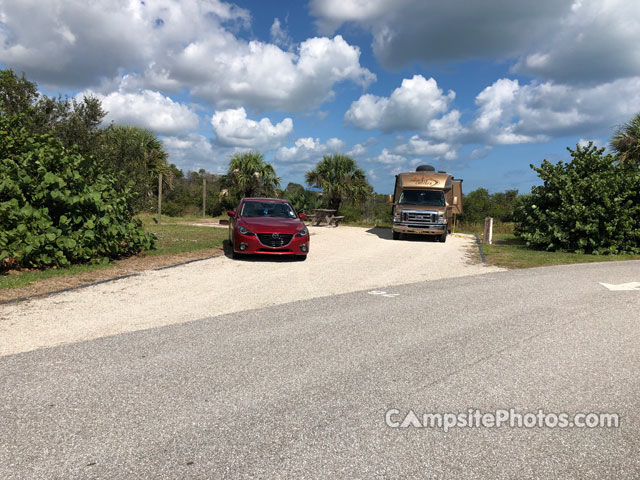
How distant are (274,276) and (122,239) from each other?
151 inches

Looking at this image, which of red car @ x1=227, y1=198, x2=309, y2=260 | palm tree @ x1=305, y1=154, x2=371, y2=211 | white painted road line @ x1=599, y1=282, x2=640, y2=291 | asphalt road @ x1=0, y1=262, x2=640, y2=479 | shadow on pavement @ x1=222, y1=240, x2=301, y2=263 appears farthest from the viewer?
palm tree @ x1=305, y1=154, x2=371, y2=211

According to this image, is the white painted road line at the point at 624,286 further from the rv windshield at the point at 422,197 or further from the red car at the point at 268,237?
the rv windshield at the point at 422,197

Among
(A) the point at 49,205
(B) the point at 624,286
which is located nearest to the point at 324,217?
(A) the point at 49,205

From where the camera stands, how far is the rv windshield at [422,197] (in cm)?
1870

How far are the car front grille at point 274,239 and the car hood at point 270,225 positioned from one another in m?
0.10

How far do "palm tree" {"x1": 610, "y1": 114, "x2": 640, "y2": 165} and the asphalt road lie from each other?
17787 mm

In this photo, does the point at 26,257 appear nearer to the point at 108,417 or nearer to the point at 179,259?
the point at 179,259

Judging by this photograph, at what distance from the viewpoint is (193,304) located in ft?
21.0

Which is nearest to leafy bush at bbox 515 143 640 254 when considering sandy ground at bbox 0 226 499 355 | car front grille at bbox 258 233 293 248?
sandy ground at bbox 0 226 499 355

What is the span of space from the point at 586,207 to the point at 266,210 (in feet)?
35.3

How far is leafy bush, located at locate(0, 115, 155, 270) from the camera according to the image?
8023 millimetres

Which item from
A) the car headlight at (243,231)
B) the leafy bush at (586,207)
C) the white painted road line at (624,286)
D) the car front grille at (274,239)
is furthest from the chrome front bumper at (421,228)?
the car headlight at (243,231)

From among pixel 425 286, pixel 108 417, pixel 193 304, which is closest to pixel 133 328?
pixel 193 304

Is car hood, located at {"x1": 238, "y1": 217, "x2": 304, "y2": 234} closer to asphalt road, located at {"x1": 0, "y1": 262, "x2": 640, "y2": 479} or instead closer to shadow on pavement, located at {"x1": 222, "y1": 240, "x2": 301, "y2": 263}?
shadow on pavement, located at {"x1": 222, "y1": 240, "x2": 301, "y2": 263}
